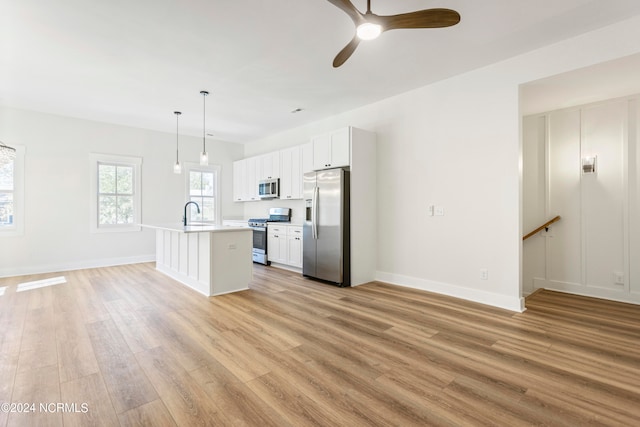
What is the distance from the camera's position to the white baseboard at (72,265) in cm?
528

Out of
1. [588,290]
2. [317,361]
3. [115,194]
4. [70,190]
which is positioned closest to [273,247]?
[115,194]

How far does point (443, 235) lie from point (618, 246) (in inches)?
86.5

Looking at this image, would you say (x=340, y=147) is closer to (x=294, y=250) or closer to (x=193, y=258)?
(x=294, y=250)

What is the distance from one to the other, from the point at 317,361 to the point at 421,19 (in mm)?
2636

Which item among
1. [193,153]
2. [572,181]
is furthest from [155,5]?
[572,181]

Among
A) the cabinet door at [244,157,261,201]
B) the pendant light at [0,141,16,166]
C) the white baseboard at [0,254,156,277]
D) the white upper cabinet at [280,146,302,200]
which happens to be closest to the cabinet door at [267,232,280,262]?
the white upper cabinet at [280,146,302,200]

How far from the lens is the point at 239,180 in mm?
7770

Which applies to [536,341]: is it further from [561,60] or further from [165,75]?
[165,75]

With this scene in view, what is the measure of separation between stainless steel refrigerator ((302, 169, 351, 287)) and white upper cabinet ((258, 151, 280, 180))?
5.06 feet

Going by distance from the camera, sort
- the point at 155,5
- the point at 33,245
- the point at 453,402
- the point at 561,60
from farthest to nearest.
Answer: the point at 33,245
the point at 561,60
the point at 155,5
the point at 453,402

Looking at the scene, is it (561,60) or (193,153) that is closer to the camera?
(561,60)

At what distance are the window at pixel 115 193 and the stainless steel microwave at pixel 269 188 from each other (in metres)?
2.61

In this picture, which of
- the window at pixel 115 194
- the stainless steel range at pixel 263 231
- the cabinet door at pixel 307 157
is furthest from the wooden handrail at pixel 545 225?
the window at pixel 115 194

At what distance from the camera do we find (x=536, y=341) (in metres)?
2.69
